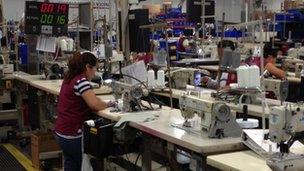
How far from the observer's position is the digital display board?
669 cm

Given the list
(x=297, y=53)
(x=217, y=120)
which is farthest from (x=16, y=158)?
(x=297, y=53)

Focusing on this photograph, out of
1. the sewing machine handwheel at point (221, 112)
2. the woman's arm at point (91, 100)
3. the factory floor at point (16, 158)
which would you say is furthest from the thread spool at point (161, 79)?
the sewing machine handwheel at point (221, 112)

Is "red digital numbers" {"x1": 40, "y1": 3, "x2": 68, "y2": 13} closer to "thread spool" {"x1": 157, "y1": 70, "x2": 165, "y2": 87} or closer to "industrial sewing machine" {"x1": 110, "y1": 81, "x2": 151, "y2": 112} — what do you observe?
"thread spool" {"x1": 157, "y1": 70, "x2": 165, "y2": 87}

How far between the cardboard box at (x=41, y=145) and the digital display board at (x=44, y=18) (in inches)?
74.9

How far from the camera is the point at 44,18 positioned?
6.71 meters

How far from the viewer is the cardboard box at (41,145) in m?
5.31

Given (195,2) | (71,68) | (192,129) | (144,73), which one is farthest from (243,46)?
(192,129)

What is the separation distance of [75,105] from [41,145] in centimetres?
160

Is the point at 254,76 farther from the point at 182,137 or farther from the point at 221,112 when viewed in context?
the point at 182,137

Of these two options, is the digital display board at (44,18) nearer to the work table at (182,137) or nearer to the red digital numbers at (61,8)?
the red digital numbers at (61,8)

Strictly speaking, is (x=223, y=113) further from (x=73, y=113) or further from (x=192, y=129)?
(x=73, y=113)

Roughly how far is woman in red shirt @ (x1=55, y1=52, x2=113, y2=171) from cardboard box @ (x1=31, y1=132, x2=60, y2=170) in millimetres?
1364

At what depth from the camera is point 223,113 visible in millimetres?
2811

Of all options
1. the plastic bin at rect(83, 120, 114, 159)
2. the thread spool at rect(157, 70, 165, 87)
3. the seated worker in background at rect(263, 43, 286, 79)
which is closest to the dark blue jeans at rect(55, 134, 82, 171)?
the plastic bin at rect(83, 120, 114, 159)
